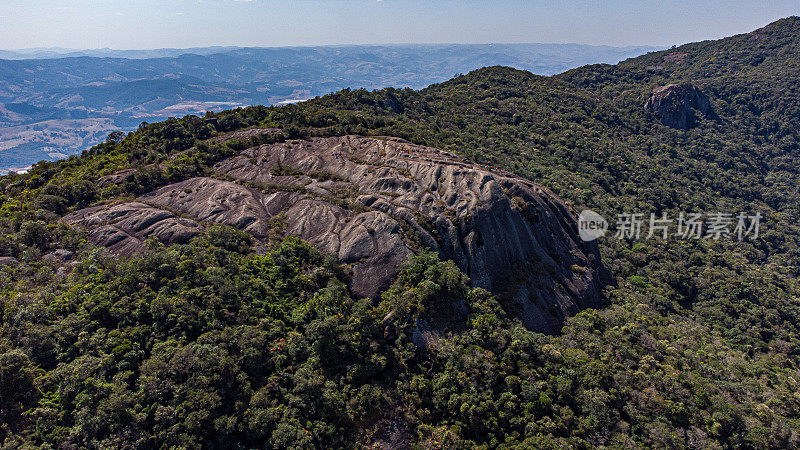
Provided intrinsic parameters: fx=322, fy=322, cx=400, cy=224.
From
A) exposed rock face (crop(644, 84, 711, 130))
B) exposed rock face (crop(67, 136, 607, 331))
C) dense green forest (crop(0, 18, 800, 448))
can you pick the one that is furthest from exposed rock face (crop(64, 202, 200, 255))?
exposed rock face (crop(644, 84, 711, 130))

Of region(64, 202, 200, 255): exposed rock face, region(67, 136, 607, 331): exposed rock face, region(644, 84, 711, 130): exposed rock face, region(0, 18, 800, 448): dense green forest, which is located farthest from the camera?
region(644, 84, 711, 130): exposed rock face

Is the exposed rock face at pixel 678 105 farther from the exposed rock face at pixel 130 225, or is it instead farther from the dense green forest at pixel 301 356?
the exposed rock face at pixel 130 225

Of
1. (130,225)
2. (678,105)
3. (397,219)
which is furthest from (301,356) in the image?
(678,105)

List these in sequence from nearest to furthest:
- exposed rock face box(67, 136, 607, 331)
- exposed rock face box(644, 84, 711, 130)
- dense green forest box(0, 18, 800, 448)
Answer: dense green forest box(0, 18, 800, 448) < exposed rock face box(67, 136, 607, 331) < exposed rock face box(644, 84, 711, 130)

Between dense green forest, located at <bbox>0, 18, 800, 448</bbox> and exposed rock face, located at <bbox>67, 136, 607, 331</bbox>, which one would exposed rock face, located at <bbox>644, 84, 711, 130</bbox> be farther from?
exposed rock face, located at <bbox>67, 136, 607, 331</bbox>

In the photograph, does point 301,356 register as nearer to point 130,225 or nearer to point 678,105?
point 130,225

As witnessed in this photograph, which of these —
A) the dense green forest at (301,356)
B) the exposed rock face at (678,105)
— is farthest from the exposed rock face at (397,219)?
the exposed rock face at (678,105)
